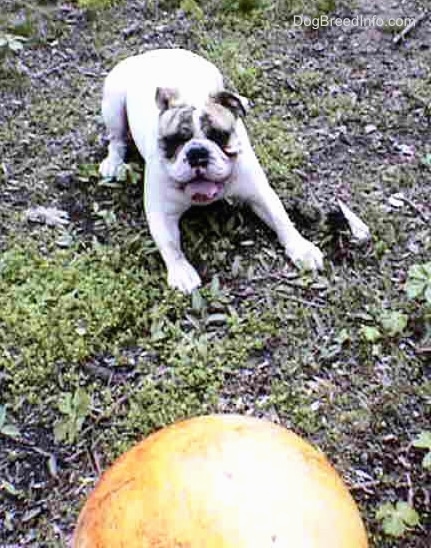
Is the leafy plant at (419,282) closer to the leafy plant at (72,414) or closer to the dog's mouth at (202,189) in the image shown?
the dog's mouth at (202,189)

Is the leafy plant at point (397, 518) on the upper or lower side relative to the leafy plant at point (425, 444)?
lower

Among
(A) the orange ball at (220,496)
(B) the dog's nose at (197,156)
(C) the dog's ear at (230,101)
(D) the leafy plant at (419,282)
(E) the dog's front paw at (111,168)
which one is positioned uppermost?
(A) the orange ball at (220,496)

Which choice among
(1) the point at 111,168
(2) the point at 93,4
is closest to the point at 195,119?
(1) the point at 111,168

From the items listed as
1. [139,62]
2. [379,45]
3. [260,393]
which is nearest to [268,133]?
[139,62]

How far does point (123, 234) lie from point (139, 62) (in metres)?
0.79

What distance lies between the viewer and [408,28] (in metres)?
4.67

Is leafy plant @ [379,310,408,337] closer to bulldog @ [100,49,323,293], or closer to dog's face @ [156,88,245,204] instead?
bulldog @ [100,49,323,293]

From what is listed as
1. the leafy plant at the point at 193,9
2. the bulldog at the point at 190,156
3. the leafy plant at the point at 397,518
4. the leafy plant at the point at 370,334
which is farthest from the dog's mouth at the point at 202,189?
the leafy plant at the point at 193,9

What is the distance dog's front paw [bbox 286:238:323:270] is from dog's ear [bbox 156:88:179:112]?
69 centimetres

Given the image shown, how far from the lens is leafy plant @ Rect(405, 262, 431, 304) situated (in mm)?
2961

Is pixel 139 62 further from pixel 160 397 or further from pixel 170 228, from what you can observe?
pixel 160 397

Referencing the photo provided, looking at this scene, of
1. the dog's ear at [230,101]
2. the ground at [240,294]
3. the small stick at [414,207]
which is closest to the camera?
the ground at [240,294]

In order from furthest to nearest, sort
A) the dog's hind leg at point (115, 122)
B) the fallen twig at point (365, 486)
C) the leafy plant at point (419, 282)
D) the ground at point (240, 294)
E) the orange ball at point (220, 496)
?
the dog's hind leg at point (115, 122) < the leafy plant at point (419, 282) < the ground at point (240, 294) < the fallen twig at point (365, 486) < the orange ball at point (220, 496)

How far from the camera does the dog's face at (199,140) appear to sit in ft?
10.3
